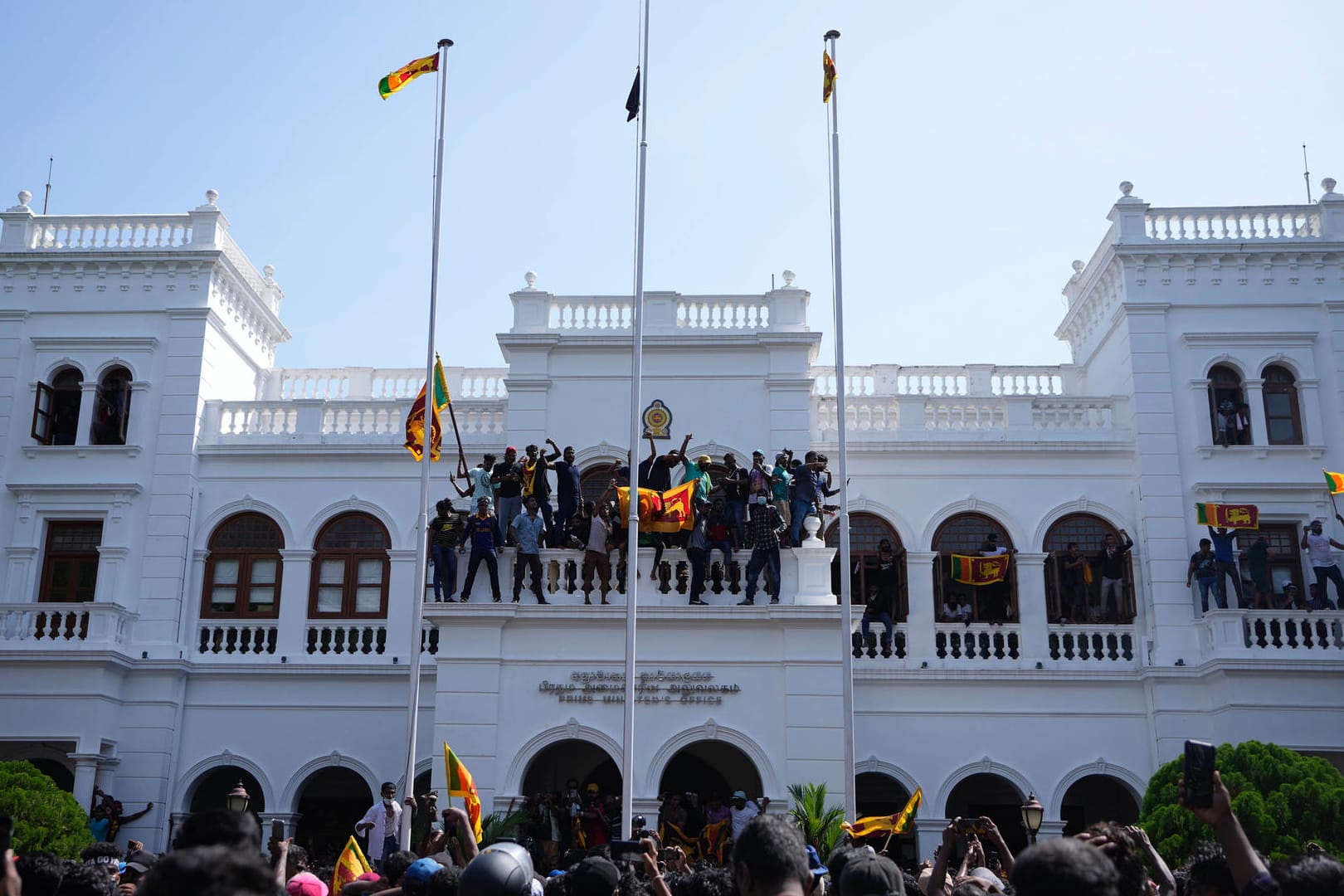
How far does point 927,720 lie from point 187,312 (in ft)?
48.7

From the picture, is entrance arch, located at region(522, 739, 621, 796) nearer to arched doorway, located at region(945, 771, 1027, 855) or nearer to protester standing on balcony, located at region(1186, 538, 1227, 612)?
arched doorway, located at region(945, 771, 1027, 855)

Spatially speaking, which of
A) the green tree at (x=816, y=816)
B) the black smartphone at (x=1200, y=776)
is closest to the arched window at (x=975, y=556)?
the green tree at (x=816, y=816)

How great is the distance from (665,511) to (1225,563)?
955cm

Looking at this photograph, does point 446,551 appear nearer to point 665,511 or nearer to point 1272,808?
point 665,511

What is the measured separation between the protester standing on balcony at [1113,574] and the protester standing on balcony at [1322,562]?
2.77 m

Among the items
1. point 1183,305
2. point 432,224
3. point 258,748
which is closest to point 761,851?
point 432,224

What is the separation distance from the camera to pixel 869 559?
2342 cm

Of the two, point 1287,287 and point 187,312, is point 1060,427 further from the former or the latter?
point 187,312

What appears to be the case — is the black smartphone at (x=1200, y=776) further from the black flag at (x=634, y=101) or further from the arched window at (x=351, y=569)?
the arched window at (x=351, y=569)

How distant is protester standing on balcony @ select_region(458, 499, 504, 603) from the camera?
19.0 meters

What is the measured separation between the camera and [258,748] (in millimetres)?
22562

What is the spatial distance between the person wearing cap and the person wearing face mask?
4.76 metres

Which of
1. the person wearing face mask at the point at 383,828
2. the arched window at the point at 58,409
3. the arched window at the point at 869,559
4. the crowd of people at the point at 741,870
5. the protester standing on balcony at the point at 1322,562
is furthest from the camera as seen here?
the arched window at the point at 58,409

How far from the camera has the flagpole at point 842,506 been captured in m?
17.1
